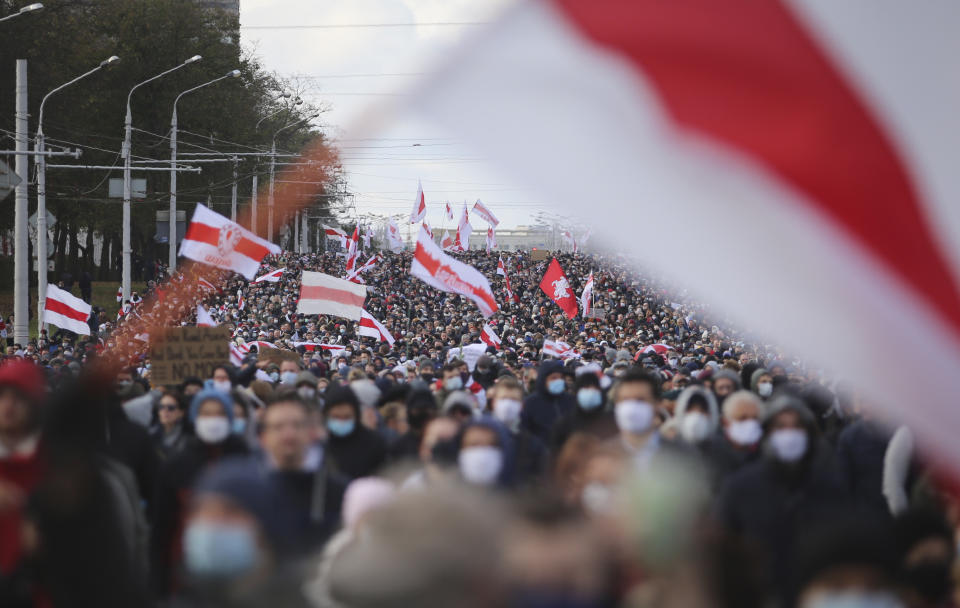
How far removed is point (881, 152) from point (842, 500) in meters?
3.55

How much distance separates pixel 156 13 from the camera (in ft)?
204

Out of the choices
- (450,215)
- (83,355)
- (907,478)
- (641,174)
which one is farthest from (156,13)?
(641,174)

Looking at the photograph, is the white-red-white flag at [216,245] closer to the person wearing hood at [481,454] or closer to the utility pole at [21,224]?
the utility pole at [21,224]

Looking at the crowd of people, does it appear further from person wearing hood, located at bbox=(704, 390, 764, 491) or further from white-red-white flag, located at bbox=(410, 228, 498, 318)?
white-red-white flag, located at bbox=(410, 228, 498, 318)

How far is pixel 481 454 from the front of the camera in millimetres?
5484

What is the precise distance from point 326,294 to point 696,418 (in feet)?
55.3

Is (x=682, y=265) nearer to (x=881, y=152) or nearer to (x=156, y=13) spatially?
(x=881, y=152)

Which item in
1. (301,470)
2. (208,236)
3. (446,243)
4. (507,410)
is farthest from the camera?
(446,243)

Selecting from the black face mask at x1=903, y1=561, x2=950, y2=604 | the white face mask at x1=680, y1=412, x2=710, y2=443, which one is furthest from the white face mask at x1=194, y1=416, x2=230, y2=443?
the black face mask at x1=903, y1=561, x2=950, y2=604

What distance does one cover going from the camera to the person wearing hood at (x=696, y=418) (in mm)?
7629

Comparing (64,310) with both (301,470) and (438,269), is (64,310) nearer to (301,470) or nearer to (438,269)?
(438,269)

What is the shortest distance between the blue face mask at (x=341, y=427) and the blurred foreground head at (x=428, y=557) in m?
4.17

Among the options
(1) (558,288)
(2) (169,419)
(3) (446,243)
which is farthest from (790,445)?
(3) (446,243)

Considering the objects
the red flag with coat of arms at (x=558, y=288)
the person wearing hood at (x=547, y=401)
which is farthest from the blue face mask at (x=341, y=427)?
the red flag with coat of arms at (x=558, y=288)
